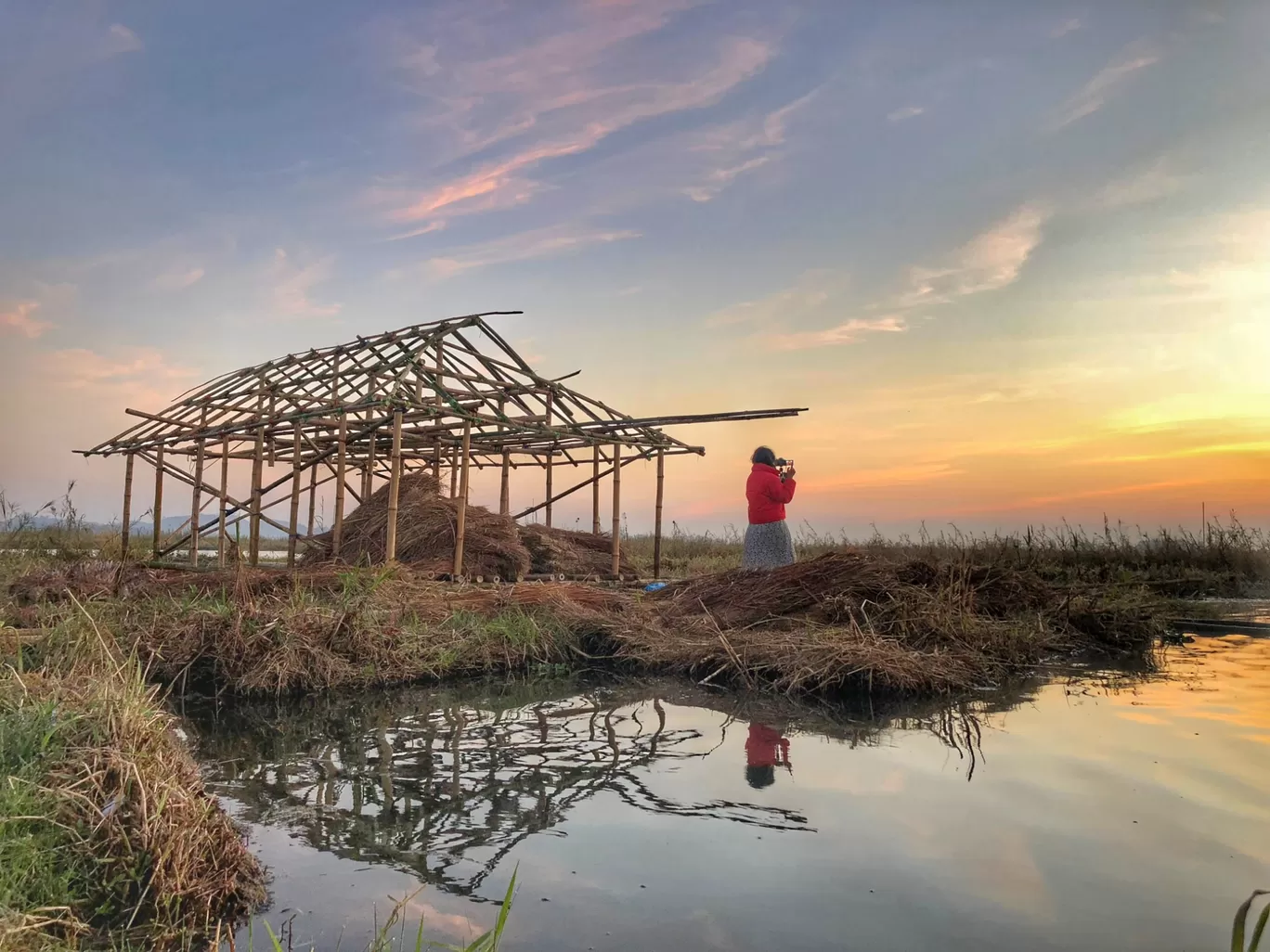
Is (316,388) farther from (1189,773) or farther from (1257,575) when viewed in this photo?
(1257,575)

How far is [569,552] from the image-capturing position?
16531 millimetres

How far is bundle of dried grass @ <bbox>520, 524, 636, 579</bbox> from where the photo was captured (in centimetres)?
1593

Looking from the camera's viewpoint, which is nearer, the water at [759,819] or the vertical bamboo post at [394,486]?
the water at [759,819]

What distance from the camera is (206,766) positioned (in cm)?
520

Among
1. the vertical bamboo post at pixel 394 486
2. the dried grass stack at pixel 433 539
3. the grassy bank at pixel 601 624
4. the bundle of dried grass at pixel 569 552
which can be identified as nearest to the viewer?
the grassy bank at pixel 601 624

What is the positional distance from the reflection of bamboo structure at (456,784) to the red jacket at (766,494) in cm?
496

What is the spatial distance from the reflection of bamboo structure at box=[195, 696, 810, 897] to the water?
0.8 inches

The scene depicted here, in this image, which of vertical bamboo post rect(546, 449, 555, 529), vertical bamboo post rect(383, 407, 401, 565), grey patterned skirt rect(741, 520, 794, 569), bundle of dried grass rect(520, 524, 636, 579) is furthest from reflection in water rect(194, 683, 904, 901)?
vertical bamboo post rect(546, 449, 555, 529)

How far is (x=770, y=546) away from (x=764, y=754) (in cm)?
583

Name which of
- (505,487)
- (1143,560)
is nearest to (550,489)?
(505,487)

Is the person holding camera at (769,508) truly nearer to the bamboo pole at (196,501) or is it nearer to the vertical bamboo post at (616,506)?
the vertical bamboo post at (616,506)

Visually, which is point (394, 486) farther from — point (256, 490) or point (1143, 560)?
point (1143, 560)

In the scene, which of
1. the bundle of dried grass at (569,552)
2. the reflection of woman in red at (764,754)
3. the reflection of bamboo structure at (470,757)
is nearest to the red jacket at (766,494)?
the reflection of bamboo structure at (470,757)

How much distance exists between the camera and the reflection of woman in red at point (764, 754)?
5002 millimetres
